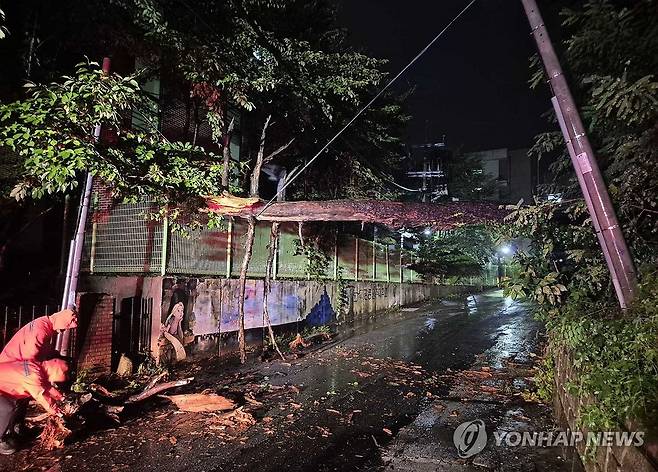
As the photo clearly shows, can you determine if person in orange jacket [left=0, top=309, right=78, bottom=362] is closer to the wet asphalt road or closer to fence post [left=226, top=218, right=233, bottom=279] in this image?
the wet asphalt road

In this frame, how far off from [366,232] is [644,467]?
63.5 ft

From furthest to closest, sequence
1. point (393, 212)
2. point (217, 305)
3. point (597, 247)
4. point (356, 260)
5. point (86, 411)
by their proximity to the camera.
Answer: point (356, 260), point (217, 305), point (393, 212), point (597, 247), point (86, 411)

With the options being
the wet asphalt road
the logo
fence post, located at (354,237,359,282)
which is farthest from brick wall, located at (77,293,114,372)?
A: fence post, located at (354,237,359,282)

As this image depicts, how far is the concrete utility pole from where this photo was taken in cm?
450

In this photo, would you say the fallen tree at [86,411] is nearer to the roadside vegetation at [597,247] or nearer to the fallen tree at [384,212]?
the fallen tree at [384,212]

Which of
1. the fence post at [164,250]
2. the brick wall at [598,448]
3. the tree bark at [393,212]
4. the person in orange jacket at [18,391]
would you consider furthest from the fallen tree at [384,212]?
the person in orange jacket at [18,391]

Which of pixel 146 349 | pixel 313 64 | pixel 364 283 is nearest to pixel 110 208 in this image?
pixel 146 349

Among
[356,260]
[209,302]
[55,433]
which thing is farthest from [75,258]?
[356,260]

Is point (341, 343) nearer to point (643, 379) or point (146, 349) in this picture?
point (146, 349)

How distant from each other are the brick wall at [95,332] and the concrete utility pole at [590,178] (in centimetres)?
809

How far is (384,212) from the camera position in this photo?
330 inches

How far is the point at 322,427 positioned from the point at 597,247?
5.12m

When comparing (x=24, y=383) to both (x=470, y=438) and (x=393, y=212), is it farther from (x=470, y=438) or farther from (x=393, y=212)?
(x=393, y=212)

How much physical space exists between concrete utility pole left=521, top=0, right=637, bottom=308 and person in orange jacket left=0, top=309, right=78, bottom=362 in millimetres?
6419
